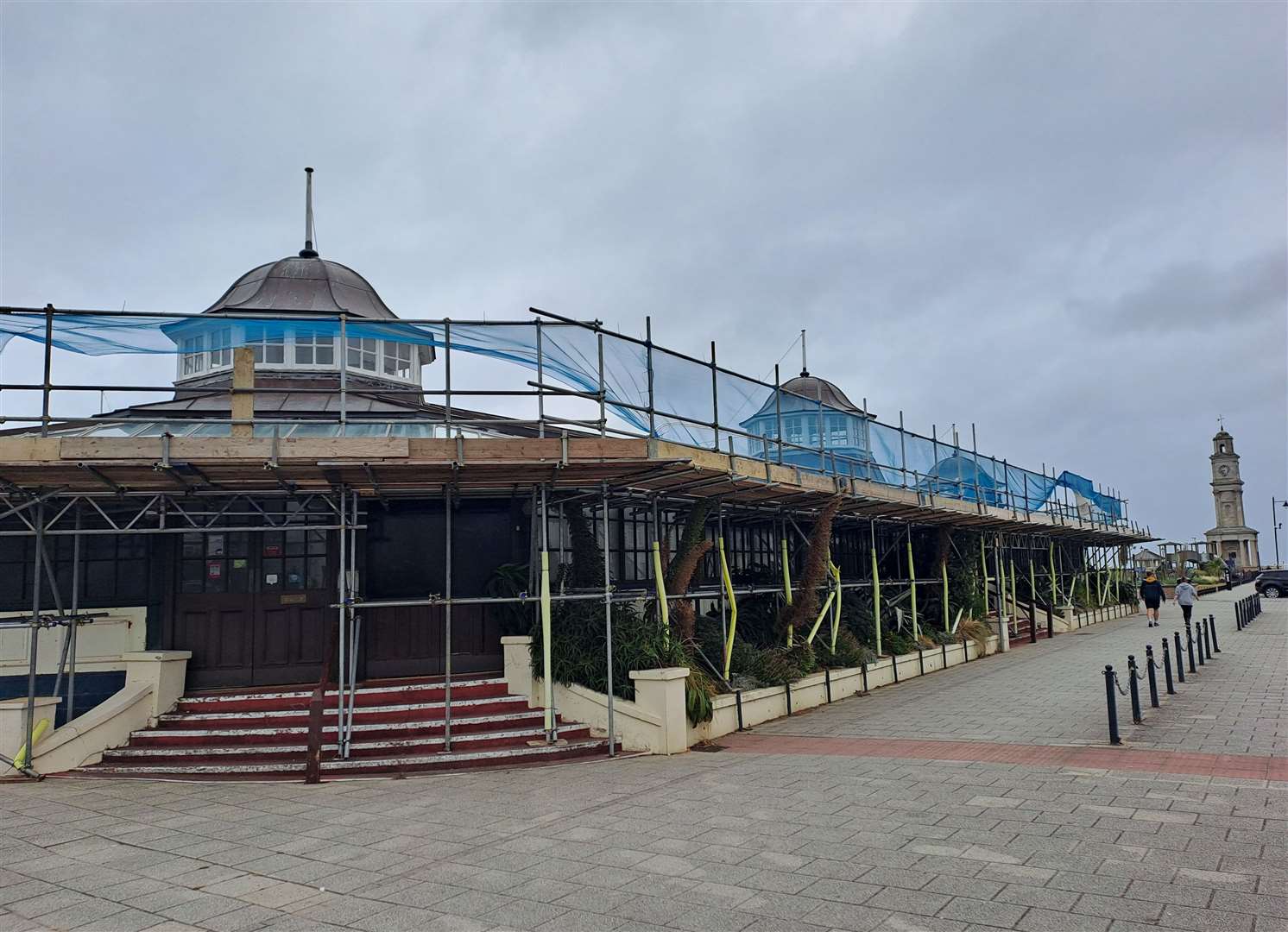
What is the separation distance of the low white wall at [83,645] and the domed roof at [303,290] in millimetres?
7209

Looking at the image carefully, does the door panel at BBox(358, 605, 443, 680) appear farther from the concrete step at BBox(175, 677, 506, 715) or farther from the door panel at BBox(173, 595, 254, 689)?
the door panel at BBox(173, 595, 254, 689)

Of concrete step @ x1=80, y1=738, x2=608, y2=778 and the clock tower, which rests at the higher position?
the clock tower

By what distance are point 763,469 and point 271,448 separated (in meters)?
6.59

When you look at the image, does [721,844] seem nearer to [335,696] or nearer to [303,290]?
[335,696]

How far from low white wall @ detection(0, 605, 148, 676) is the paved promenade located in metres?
2.39

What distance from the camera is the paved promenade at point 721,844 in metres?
5.51

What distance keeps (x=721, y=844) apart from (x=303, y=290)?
49.1ft

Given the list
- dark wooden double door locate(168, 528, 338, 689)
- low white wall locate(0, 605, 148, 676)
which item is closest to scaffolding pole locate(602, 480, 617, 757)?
dark wooden double door locate(168, 528, 338, 689)

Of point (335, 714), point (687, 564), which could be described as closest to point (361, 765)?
point (335, 714)

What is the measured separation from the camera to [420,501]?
13.2 m

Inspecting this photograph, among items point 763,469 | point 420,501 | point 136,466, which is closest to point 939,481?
point 763,469

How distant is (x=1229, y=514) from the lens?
327 feet

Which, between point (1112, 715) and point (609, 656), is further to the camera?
point (609, 656)

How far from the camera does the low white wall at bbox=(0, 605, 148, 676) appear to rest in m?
11.8
